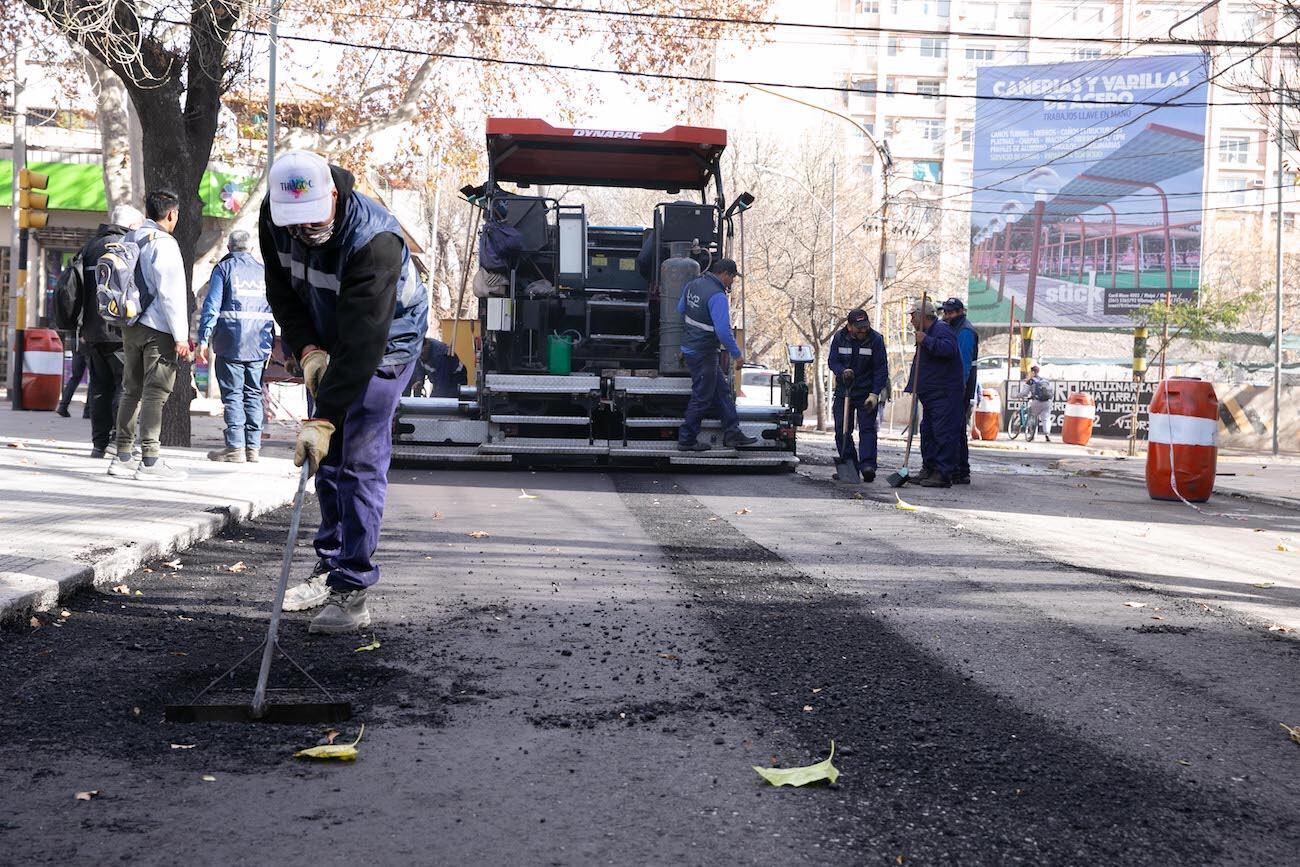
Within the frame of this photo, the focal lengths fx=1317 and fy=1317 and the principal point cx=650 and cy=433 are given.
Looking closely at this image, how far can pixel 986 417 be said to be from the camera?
3069cm

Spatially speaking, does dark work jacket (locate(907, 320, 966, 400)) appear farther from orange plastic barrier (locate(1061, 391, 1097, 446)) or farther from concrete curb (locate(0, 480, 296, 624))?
orange plastic barrier (locate(1061, 391, 1097, 446))

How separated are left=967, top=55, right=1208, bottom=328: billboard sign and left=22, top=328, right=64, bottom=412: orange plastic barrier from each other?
45151 mm

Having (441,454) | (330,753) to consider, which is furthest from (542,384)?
(330,753)

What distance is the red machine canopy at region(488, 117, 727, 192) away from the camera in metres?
13.0

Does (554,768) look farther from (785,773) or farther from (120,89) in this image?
(120,89)

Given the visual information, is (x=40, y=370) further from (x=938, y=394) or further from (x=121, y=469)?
(x=938, y=394)

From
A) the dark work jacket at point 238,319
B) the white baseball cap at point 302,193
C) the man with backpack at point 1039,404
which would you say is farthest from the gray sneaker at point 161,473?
the man with backpack at point 1039,404

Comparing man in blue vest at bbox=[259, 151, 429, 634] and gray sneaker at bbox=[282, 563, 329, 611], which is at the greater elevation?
man in blue vest at bbox=[259, 151, 429, 634]

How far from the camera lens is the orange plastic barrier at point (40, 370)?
63.2 ft

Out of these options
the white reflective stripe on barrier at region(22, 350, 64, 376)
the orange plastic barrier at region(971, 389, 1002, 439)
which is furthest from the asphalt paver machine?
the orange plastic barrier at region(971, 389, 1002, 439)

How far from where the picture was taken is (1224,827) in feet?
9.64

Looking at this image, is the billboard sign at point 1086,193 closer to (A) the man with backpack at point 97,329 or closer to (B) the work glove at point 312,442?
(A) the man with backpack at point 97,329

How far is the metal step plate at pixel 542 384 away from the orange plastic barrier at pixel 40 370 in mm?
10063

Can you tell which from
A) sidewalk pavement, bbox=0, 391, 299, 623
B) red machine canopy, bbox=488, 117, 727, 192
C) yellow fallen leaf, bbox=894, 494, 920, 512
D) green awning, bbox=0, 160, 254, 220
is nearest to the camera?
sidewalk pavement, bbox=0, 391, 299, 623
